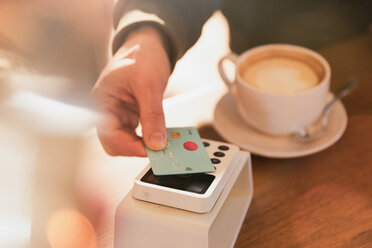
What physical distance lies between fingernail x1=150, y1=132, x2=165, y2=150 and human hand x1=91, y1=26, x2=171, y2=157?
0.03 m

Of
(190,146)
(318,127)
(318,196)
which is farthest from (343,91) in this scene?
(190,146)

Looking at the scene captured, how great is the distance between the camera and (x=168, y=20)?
715 millimetres

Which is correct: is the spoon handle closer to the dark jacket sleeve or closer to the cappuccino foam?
the cappuccino foam

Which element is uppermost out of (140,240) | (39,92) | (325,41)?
(39,92)

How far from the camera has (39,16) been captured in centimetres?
46

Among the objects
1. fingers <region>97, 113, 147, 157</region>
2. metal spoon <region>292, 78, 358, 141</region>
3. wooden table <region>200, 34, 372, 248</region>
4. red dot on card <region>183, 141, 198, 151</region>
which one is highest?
red dot on card <region>183, 141, 198, 151</region>

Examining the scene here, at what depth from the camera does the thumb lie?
515mm

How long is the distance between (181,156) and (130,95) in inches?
5.6

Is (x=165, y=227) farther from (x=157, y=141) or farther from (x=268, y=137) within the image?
(x=268, y=137)

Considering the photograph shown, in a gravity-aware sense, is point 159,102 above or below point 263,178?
above

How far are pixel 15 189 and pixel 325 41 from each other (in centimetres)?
84

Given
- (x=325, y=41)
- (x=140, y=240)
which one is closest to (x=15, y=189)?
(x=140, y=240)

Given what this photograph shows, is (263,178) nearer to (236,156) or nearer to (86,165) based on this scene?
(236,156)

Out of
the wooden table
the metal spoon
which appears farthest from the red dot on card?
the metal spoon
